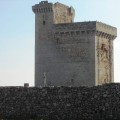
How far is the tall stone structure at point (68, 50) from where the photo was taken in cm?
5856

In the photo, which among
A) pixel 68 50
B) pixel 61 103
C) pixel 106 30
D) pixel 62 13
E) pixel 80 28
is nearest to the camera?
pixel 61 103

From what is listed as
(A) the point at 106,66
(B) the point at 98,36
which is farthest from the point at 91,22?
(A) the point at 106,66

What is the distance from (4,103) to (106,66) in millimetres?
34100

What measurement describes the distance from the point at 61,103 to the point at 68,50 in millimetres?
32656

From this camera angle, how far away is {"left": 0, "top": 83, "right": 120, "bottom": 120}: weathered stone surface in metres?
25.6

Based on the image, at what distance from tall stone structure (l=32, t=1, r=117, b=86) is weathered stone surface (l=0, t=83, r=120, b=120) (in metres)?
29.5

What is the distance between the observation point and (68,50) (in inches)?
2347

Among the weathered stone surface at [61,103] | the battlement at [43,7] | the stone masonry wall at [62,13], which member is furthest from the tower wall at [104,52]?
the weathered stone surface at [61,103]

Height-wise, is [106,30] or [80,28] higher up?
[106,30]

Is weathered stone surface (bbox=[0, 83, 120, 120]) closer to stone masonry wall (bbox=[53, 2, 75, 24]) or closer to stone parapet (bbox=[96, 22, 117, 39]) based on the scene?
stone parapet (bbox=[96, 22, 117, 39])

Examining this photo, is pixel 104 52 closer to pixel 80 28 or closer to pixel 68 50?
pixel 80 28

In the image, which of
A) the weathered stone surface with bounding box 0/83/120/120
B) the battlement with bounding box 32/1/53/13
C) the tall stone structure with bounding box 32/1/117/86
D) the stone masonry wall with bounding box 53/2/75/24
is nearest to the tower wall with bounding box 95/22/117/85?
the tall stone structure with bounding box 32/1/117/86

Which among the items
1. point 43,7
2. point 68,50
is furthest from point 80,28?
point 43,7

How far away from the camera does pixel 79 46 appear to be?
58.8m
